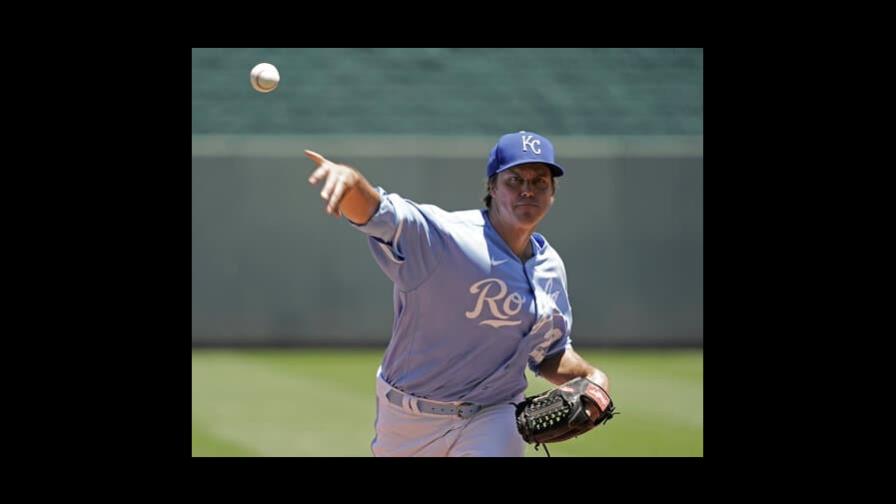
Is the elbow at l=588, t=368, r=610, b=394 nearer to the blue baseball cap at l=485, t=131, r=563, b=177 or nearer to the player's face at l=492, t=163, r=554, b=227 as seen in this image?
the player's face at l=492, t=163, r=554, b=227

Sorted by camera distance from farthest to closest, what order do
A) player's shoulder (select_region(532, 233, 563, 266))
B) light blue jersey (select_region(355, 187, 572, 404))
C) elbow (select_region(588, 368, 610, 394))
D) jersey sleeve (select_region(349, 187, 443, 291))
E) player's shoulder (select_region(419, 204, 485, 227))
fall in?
player's shoulder (select_region(532, 233, 563, 266)), elbow (select_region(588, 368, 610, 394)), player's shoulder (select_region(419, 204, 485, 227)), light blue jersey (select_region(355, 187, 572, 404)), jersey sleeve (select_region(349, 187, 443, 291))

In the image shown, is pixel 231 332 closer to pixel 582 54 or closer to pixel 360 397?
pixel 360 397

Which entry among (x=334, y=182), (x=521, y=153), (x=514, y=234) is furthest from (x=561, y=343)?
(x=334, y=182)

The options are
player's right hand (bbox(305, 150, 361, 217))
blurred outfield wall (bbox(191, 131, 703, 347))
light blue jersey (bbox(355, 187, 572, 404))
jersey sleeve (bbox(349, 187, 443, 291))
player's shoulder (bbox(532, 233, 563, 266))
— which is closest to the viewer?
player's right hand (bbox(305, 150, 361, 217))

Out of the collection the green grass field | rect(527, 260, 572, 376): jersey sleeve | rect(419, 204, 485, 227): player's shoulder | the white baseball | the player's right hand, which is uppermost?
the white baseball

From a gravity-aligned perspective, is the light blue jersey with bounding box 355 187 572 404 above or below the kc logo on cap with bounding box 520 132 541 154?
below

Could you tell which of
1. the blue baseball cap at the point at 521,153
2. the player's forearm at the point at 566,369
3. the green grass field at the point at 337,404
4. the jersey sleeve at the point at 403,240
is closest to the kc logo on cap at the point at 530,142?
the blue baseball cap at the point at 521,153

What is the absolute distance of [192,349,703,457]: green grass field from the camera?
862 centimetres

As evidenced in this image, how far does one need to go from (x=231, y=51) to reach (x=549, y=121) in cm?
427

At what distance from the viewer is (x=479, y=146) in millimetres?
13734

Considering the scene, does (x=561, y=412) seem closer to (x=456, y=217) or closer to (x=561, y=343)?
(x=561, y=343)

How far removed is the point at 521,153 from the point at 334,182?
4.10 feet

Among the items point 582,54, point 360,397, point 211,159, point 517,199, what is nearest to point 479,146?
point 582,54

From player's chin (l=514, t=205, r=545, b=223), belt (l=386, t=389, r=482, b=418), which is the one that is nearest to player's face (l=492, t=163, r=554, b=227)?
player's chin (l=514, t=205, r=545, b=223)
